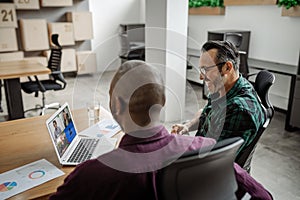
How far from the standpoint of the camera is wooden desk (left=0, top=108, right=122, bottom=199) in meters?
1.14

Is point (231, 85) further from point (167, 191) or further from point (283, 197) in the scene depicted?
point (283, 197)

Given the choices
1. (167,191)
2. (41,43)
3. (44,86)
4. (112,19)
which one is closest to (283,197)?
(167,191)

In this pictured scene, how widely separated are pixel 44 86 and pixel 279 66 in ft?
10.1

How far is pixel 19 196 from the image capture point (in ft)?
3.58

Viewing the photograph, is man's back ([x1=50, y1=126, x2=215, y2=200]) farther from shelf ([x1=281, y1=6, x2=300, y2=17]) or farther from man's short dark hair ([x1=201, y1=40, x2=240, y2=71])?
shelf ([x1=281, y1=6, x2=300, y2=17])

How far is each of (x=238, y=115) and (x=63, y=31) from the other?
5.03 meters

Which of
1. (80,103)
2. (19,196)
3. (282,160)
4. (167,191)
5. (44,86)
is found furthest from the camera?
(80,103)

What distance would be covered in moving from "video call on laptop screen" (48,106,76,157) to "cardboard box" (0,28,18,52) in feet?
14.3

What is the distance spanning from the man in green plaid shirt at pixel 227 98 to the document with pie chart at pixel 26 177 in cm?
75

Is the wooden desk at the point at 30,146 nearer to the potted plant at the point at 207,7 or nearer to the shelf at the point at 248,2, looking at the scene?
the shelf at the point at 248,2

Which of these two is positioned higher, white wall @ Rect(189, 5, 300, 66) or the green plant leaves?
the green plant leaves

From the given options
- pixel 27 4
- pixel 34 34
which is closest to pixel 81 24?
pixel 34 34

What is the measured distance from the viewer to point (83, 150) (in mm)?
1429

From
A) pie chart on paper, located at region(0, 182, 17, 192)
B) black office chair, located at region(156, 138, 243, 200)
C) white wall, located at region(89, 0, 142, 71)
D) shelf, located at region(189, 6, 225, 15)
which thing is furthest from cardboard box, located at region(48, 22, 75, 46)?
black office chair, located at region(156, 138, 243, 200)
